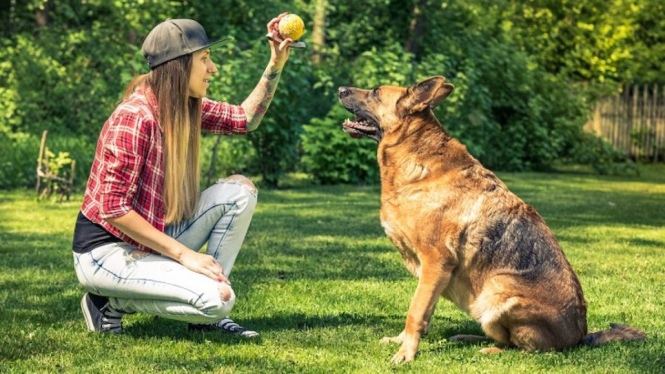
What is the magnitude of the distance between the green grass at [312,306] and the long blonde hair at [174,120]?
908 millimetres

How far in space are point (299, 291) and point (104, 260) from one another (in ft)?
7.02

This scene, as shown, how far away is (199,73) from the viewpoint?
513 cm

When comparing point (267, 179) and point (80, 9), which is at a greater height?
point (80, 9)

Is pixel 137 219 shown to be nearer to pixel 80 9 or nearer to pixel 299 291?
pixel 299 291

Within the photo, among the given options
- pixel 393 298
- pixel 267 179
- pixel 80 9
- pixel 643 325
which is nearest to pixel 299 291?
pixel 393 298

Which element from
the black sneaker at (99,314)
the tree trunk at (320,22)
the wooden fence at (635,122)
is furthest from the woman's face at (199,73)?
the wooden fence at (635,122)

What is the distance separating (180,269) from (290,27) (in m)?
1.70

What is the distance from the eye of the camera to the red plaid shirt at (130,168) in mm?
4832

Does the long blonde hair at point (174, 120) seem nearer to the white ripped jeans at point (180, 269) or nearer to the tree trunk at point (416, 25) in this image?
the white ripped jeans at point (180, 269)

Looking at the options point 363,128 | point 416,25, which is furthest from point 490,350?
point 416,25

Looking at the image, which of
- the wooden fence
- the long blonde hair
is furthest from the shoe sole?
the wooden fence

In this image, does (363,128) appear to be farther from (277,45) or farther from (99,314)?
(99,314)

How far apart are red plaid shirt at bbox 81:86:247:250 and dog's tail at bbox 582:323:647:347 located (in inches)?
104

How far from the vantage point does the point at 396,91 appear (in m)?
5.43
